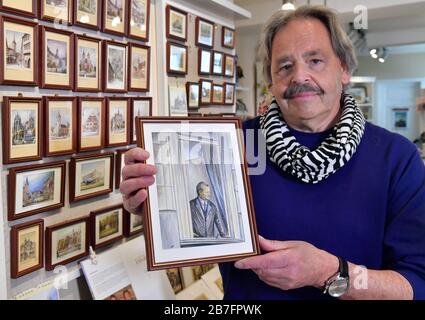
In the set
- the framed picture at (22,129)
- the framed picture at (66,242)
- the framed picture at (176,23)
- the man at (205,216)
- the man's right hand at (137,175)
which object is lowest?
the framed picture at (66,242)

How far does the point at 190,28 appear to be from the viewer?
1262mm

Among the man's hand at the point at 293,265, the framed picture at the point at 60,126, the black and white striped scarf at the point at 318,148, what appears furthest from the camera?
the framed picture at the point at 60,126

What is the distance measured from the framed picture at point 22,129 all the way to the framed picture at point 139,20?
39cm

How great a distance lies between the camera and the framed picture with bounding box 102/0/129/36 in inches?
41.6

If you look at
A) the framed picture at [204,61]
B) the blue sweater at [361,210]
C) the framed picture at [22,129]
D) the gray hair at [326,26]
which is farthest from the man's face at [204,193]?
the framed picture at [204,61]

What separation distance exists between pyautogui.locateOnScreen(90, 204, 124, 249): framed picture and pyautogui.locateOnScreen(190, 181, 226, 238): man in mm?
519

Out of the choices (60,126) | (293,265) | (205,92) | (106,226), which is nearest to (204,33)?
(205,92)

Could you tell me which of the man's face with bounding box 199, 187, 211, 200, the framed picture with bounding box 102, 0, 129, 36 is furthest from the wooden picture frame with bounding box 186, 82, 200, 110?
the man's face with bounding box 199, 187, 211, 200

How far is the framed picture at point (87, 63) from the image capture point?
99cm

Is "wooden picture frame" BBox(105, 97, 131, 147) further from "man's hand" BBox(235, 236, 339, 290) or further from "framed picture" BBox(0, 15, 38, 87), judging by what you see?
"man's hand" BBox(235, 236, 339, 290)

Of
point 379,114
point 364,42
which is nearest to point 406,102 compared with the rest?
point 379,114

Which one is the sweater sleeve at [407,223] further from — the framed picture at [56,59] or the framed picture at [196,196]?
the framed picture at [56,59]
